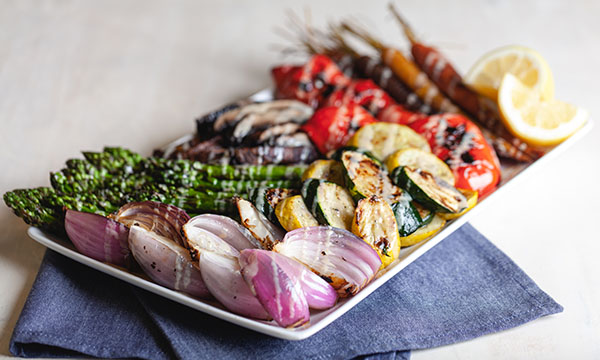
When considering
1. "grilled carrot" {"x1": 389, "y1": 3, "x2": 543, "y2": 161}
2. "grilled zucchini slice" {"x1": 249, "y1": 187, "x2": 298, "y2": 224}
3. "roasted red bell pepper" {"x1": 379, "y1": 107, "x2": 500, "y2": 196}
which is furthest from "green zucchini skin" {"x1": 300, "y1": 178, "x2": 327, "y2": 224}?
"grilled carrot" {"x1": 389, "y1": 3, "x2": 543, "y2": 161}

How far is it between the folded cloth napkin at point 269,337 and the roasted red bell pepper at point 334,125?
3.78ft

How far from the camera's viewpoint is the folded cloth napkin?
2906 mm

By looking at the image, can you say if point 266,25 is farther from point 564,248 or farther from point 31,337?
point 31,337

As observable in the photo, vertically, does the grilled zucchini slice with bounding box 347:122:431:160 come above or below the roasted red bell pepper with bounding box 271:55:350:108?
below

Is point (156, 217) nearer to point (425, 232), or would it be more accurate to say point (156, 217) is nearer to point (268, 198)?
point (268, 198)

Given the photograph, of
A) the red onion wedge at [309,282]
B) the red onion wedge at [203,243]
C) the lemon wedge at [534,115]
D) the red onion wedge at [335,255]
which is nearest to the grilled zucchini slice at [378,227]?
the red onion wedge at [335,255]

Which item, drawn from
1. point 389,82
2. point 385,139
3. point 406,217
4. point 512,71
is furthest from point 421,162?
point 389,82

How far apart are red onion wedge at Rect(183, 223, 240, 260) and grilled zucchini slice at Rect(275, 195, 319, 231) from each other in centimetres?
31

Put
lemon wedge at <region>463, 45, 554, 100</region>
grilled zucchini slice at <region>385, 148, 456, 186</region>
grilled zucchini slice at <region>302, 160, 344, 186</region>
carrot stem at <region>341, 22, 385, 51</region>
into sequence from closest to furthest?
1. grilled zucchini slice at <region>302, 160, 344, 186</region>
2. grilled zucchini slice at <region>385, 148, 456, 186</region>
3. lemon wedge at <region>463, 45, 554, 100</region>
4. carrot stem at <region>341, 22, 385, 51</region>

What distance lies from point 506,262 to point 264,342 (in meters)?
1.47

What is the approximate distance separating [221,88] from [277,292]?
3.36 meters

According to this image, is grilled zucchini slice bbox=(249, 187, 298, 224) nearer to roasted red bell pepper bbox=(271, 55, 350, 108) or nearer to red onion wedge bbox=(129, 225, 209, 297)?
red onion wedge bbox=(129, 225, 209, 297)

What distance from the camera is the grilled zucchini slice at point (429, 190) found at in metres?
3.36

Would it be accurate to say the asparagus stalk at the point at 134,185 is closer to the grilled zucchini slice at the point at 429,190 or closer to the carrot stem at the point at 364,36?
the grilled zucchini slice at the point at 429,190
